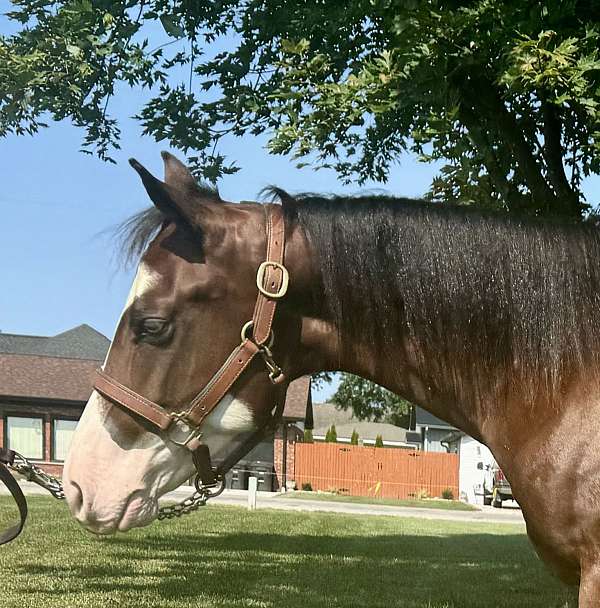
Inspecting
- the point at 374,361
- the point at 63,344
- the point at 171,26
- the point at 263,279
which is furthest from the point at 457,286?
the point at 63,344

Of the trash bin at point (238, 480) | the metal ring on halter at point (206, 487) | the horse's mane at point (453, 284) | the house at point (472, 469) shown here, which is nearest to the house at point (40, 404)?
the trash bin at point (238, 480)

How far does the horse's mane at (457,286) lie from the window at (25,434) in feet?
95.6

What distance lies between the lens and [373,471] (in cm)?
3075

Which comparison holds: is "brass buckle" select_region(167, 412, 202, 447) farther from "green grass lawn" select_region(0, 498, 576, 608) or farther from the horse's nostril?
"green grass lawn" select_region(0, 498, 576, 608)

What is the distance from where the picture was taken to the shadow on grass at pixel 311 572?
6.98 m

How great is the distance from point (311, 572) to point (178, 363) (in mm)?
6780

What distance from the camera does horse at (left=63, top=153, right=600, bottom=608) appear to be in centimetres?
224

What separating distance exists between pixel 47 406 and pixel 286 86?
2704 centimetres

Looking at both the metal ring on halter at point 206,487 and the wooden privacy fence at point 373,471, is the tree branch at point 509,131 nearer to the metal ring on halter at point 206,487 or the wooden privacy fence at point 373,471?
the metal ring on halter at point 206,487

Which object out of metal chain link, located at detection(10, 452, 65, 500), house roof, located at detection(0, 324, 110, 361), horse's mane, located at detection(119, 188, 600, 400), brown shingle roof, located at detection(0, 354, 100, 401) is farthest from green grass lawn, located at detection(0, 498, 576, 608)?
house roof, located at detection(0, 324, 110, 361)

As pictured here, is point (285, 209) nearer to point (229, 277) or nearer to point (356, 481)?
point (229, 277)

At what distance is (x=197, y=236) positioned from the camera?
232cm

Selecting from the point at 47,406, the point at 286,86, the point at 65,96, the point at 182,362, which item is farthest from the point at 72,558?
the point at 47,406

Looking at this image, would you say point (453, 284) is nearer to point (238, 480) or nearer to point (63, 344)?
point (238, 480)
